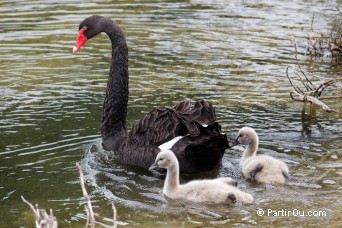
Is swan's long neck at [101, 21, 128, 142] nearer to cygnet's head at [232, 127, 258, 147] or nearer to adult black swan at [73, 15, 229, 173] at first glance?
adult black swan at [73, 15, 229, 173]

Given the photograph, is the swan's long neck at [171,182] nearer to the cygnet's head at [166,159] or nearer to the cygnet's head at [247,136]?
the cygnet's head at [166,159]

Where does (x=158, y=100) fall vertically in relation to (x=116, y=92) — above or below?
below

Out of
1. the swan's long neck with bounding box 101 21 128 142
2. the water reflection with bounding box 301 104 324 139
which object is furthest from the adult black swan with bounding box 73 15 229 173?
the water reflection with bounding box 301 104 324 139

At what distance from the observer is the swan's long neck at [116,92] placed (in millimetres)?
8023

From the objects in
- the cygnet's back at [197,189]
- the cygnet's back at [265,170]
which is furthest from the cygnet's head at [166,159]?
the cygnet's back at [265,170]

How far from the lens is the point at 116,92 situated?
8195 mm

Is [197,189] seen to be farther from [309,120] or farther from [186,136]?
[309,120]

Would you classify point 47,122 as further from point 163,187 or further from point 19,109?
point 163,187

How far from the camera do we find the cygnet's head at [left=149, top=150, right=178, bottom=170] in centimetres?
655

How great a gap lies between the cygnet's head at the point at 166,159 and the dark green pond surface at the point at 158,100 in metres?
0.26

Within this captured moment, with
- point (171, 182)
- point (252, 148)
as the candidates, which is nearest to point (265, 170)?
point (252, 148)

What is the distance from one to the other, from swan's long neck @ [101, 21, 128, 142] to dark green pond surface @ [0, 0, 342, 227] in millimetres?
251

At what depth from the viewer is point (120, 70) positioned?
27.1ft

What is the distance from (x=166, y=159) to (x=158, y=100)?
277 centimetres
